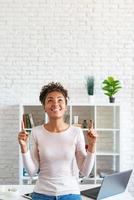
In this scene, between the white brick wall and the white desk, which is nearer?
the white desk

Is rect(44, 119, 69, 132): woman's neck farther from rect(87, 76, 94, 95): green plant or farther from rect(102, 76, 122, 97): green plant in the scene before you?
rect(87, 76, 94, 95): green plant

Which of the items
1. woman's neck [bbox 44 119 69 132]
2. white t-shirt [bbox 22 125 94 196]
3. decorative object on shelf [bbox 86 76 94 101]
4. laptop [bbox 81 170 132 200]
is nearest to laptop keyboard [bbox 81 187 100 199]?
laptop [bbox 81 170 132 200]

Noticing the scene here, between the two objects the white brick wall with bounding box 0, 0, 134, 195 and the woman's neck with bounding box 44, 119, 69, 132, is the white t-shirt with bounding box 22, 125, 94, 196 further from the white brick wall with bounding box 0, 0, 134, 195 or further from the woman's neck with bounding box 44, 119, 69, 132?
the white brick wall with bounding box 0, 0, 134, 195

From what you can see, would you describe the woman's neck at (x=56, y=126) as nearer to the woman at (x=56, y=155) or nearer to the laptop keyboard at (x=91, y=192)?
the woman at (x=56, y=155)

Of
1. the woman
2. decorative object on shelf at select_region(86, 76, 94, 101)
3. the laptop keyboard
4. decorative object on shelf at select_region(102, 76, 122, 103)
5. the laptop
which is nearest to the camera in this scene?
the woman

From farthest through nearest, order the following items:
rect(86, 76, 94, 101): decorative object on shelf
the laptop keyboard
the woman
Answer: rect(86, 76, 94, 101): decorative object on shelf < the laptop keyboard < the woman

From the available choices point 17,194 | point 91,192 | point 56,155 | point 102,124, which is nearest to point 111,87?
point 102,124

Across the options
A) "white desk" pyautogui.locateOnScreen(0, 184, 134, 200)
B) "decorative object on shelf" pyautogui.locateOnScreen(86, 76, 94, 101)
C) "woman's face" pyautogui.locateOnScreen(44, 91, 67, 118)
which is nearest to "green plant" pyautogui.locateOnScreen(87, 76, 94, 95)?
"decorative object on shelf" pyautogui.locateOnScreen(86, 76, 94, 101)

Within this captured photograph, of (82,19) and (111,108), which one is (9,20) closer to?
(82,19)

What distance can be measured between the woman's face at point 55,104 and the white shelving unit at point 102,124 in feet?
8.06

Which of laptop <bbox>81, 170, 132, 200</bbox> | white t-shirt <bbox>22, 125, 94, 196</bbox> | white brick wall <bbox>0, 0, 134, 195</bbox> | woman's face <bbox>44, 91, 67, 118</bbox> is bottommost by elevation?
laptop <bbox>81, 170, 132, 200</bbox>

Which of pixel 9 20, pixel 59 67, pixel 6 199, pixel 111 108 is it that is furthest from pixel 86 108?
pixel 6 199

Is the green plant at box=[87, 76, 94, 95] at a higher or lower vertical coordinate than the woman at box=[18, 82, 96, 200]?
higher

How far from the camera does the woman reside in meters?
2.12
